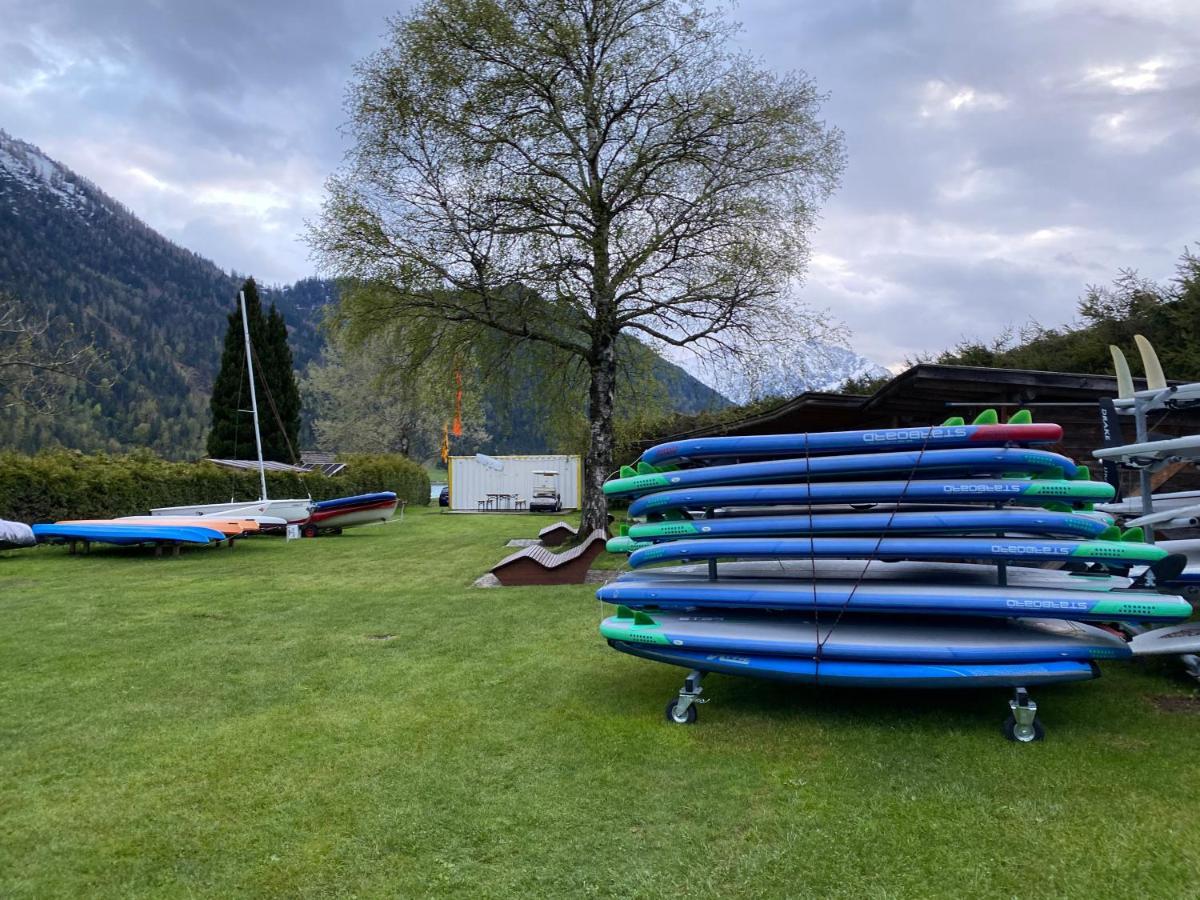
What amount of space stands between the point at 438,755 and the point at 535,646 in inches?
104

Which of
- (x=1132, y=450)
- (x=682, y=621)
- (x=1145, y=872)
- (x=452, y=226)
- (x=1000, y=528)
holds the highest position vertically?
(x=452, y=226)

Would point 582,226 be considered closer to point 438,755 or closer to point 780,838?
point 438,755

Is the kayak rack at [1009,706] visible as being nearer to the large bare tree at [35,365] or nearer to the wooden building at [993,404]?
the wooden building at [993,404]

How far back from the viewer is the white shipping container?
113ft

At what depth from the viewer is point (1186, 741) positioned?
159 inches

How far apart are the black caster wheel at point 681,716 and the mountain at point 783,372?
1171 cm

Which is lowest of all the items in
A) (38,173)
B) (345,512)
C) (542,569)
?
(542,569)

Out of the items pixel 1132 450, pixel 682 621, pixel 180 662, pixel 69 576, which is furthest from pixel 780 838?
pixel 69 576

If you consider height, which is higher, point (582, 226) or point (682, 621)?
point (582, 226)

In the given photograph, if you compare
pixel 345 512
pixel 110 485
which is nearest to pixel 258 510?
pixel 345 512

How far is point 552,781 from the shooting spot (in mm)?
3889

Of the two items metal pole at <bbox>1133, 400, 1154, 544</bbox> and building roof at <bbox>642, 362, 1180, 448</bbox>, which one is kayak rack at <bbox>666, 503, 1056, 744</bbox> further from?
building roof at <bbox>642, 362, 1180, 448</bbox>

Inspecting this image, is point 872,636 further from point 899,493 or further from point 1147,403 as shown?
point 1147,403

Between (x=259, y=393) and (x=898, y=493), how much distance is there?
34.0m
